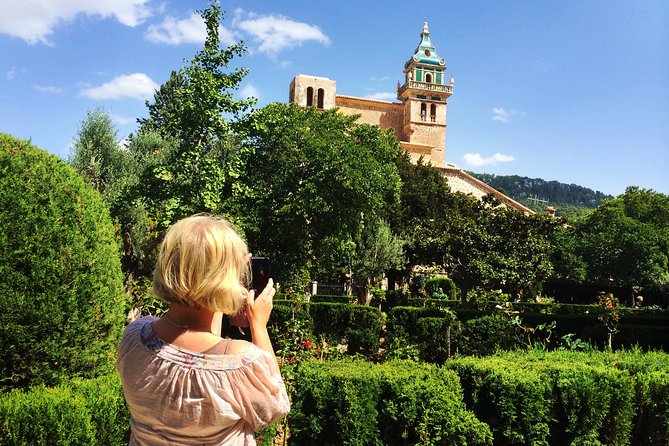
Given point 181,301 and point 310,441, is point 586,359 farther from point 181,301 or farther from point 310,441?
point 181,301

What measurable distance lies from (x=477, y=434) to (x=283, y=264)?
33.5 ft

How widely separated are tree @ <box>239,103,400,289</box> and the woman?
1124cm

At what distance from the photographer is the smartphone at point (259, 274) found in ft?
6.07

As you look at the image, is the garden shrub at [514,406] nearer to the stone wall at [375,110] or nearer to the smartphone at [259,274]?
the smartphone at [259,274]

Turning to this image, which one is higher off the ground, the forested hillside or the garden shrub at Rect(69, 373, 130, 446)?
the forested hillside

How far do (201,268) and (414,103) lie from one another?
5168cm

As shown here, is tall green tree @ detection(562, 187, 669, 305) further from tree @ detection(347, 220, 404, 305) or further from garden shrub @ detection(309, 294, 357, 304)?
garden shrub @ detection(309, 294, 357, 304)

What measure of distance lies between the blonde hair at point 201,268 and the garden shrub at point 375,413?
2663mm

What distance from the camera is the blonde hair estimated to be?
62.6 inches

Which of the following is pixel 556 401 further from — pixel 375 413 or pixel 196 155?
pixel 196 155

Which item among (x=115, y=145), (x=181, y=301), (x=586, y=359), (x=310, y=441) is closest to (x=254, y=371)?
(x=181, y=301)

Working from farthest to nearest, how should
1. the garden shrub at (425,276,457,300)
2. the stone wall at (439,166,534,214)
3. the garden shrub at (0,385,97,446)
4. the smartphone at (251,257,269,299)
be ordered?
the stone wall at (439,166,534,214) < the garden shrub at (425,276,457,300) < the garden shrub at (0,385,97,446) < the smartphone at (251,257,269,299)

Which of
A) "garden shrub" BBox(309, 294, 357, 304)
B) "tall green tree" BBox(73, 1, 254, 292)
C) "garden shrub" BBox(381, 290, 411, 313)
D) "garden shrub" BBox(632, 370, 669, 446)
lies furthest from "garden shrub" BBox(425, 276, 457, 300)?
"garden shrub" BBox(632, 370, 669, 446)

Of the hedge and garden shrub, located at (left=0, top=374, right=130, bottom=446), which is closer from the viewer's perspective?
garden shrub, located at (left=0, top=374, right=130, bottom=446)
